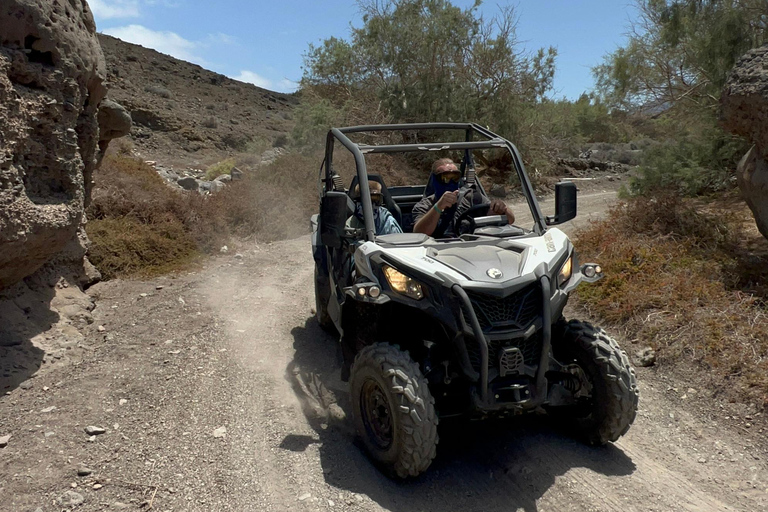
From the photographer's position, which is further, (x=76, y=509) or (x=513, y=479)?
(x=513, y=479)

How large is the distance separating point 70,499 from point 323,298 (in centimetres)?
303

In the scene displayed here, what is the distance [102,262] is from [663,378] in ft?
22.4

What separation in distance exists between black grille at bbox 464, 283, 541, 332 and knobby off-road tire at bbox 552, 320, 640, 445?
1.95 feet

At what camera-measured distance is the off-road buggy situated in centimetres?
369

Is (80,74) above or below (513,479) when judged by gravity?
above

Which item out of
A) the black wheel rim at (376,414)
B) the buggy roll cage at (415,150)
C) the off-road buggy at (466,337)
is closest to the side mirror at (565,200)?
the off-road buggy at (466,337)

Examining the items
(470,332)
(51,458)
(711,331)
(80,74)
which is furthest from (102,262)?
(711,331)

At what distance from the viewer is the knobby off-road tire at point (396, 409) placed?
11.9ft

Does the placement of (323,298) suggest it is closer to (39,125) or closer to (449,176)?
(449,176)

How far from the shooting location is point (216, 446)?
4.36 m

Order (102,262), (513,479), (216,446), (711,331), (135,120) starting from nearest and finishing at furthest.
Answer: (513,479), (216,446), (711,331), (102,262), (135,120)

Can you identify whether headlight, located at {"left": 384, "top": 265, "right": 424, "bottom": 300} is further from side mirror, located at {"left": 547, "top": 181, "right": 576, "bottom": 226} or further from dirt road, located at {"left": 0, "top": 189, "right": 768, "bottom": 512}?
side mirror, located at {"left": 547, "top": 181, "right": 576, "bottom": 226}

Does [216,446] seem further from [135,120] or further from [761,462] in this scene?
[135,120]

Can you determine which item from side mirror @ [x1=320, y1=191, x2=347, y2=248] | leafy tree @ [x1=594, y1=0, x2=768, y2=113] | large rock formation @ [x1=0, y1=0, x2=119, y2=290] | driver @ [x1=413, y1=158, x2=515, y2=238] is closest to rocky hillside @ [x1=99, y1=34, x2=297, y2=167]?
leafy tree @ [x1=594, y1=0, x2=768, y2=113]
